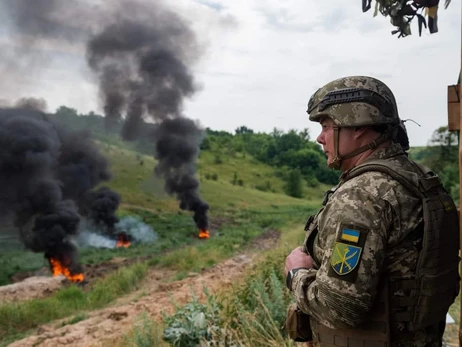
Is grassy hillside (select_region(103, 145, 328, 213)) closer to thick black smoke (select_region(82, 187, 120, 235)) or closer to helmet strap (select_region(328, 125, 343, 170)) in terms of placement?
thick black smoke (select_region(82, 187, 120, 235))

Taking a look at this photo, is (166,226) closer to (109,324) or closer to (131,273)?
(131,273)

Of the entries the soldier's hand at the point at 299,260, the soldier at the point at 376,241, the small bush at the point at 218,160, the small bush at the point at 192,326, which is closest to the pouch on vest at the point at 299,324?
the soldier at the point at 376,241

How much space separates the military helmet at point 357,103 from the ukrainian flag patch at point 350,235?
48 cm

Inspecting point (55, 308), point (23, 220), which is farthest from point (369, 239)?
point (23, 220)

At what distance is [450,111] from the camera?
7.31ft

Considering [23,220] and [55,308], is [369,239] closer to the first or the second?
[55,308]

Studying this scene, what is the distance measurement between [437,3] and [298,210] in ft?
106

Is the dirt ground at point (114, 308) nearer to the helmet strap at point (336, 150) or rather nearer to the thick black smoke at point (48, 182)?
the helmet strap at point (336, 150)

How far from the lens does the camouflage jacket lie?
182cm

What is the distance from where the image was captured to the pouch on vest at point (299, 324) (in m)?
2.24

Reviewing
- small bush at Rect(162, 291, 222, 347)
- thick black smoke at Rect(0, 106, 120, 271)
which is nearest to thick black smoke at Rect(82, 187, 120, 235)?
thick black smoke at Rect(0, 106, 120, 271)

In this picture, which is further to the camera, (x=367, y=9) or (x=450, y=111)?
(x=367, y=9)

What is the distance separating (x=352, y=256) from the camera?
1.82 metres

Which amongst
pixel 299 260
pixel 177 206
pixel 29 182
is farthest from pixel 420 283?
pixel 177 206
